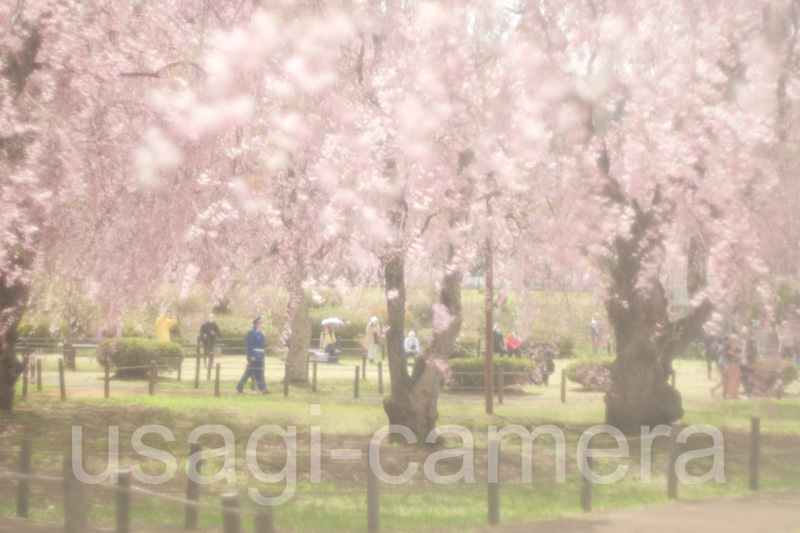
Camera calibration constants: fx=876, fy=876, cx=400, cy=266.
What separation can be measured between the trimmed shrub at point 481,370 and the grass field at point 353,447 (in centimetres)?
40

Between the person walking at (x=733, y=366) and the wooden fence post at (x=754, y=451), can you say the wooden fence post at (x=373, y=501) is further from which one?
the person walking at (x=733, y=366)

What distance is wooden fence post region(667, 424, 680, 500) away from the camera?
36.2 ft

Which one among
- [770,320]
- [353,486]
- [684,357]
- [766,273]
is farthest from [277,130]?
[684,357]

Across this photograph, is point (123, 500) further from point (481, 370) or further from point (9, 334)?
point (481, 370)

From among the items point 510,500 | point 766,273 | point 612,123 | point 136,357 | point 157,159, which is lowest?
point 510,500

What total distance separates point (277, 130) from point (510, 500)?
567 cm

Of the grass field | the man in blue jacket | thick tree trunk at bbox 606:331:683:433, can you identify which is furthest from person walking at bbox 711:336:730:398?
the man in blue jacket

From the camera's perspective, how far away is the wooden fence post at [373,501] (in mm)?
8414

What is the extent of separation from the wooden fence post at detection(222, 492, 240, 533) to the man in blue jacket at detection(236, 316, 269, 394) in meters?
14.3

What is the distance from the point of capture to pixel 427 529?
31.1 ft

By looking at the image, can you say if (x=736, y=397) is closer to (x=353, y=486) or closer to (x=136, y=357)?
(x=353, y=486)

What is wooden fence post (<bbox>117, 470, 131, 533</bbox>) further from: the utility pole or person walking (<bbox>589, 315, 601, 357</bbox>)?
person walking (<bbox>589, 315, 601, 357</bbox>)

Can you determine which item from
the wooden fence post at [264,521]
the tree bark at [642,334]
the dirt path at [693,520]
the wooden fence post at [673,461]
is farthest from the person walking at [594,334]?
the wooden fence post at [264,521]

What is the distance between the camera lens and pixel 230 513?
5121mm
